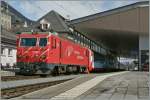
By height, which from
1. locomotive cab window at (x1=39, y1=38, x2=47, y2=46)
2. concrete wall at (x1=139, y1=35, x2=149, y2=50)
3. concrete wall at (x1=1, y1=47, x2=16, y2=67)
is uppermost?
concrete wall at (x1=139, y1=35, x2=149, y2=50)

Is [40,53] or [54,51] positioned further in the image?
[54,51]

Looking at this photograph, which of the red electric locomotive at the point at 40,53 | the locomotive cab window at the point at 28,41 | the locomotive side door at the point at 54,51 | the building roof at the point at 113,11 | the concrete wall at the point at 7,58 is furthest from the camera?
the building roof at the point at 113,11

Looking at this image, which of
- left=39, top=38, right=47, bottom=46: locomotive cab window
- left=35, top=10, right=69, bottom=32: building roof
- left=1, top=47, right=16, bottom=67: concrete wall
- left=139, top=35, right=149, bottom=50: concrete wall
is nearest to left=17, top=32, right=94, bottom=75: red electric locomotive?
left=39, top=38, right=47, bottom=46: locomotive cab window

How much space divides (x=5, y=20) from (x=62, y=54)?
8141 cm

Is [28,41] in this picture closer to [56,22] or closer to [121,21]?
[121,21]

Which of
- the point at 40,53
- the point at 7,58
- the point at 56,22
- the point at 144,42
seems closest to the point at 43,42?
the point at 40,53

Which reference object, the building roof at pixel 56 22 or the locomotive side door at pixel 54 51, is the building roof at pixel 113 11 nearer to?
the locomotive side door at pixel 54 51

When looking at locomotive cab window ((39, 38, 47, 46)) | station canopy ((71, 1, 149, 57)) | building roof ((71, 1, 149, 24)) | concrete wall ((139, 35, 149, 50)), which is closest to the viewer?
locomotive cab window ((39, 38, 47, 46))

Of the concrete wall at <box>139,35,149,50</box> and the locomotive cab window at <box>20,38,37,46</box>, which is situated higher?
the concrete wall at <box>139,35,149,50</box>

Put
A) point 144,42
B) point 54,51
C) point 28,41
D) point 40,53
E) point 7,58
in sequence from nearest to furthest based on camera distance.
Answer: point 40,53, point 54,51, point 28,41, point 7,58, point 144,42

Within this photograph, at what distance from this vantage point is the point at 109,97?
13609 mm

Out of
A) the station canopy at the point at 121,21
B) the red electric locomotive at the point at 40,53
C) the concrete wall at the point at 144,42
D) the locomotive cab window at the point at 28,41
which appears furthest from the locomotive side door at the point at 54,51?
the concrete wall at the point at 144,42

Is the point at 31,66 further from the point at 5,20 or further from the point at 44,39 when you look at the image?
the point at 5,20

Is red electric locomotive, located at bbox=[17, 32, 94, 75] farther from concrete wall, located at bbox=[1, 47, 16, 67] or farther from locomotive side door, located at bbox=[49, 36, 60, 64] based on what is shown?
concrete wall, located at bbox=[1, 47, 16, 67]
